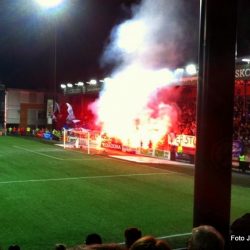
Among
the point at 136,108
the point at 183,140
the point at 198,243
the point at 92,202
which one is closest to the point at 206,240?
the point at 198,243

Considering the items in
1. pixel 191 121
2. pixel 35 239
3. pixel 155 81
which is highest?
pixel 155 81

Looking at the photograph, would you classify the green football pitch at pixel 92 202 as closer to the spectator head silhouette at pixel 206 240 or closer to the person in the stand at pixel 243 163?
the person in the stand at pixel 243 163

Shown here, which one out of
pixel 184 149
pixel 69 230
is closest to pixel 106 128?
pixel 184 149

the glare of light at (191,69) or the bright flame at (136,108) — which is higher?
the glare of light at (191,69)

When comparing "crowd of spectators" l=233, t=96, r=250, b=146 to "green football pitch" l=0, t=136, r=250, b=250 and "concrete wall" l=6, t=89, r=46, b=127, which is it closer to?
"green football pitch" l=0, t=136, r=250, b=250

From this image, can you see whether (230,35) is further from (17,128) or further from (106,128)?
(17,128)

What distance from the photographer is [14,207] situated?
1062 centimetres

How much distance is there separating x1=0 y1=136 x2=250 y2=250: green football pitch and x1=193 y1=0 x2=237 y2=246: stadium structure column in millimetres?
4564

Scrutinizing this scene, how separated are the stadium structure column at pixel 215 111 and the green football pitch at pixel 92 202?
4564 mm

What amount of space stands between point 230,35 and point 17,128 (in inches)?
1575

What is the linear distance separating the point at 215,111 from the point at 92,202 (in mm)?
8278

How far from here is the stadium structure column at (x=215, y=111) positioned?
350 cm

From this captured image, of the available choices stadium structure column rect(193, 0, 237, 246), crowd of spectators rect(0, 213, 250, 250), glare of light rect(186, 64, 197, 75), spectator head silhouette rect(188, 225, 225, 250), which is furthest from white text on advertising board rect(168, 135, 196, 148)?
spectator head silhouette rect(188, 225, 225, 250)

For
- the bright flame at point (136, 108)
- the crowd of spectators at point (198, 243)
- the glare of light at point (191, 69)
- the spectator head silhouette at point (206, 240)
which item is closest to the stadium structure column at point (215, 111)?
the crowd of spectators at point (198, 243)
